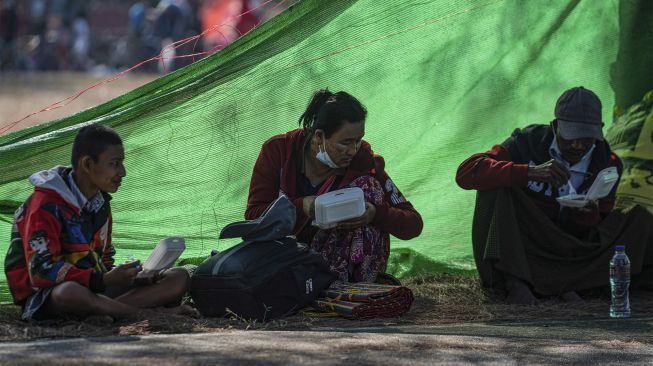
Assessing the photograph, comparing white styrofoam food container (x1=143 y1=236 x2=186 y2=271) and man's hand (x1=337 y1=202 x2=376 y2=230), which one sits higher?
man's hand (x1=337 y1=202 x2=376 y2=230)

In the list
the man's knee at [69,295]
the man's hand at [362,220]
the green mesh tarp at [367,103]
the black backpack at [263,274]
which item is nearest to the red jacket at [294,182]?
the man's hand at [362,220]

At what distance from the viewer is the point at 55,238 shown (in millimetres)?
5449

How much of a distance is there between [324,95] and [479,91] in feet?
4.38

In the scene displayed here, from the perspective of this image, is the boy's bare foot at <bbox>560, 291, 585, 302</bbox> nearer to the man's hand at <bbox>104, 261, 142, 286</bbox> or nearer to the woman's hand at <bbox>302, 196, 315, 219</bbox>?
the woman's hand at <bbox>302, 196, 315, 219</bbox>

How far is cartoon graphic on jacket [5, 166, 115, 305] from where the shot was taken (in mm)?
5422

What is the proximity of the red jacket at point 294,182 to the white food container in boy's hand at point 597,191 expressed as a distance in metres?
0.75

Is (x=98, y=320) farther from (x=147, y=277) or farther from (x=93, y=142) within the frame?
(x=93, y=142)

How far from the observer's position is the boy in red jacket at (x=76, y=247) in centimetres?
543

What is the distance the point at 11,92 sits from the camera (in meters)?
21.8

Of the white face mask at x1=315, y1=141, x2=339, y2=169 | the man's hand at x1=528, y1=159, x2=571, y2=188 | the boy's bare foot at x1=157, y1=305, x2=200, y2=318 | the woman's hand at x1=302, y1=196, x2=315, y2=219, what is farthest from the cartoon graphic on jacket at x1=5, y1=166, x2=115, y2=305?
the man's hand at x1=528, y1=159, x2=571, y2=188

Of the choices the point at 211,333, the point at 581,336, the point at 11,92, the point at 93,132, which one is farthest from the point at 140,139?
the point at 11,92

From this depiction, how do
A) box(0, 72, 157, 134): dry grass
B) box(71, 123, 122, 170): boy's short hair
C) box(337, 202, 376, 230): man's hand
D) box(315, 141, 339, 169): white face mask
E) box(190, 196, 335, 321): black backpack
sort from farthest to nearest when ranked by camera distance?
box(0, 72, 157, 134): dry grass, box(315, 141, 339, 169): white face mask, box(337, 202, 376, 230): man's hand, box(190, 196, 335, 321): black backpack, box(71, 123, 122, 170): boy's short hair

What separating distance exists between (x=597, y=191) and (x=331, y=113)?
1359mm

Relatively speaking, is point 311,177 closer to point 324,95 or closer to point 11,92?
point 324,95
